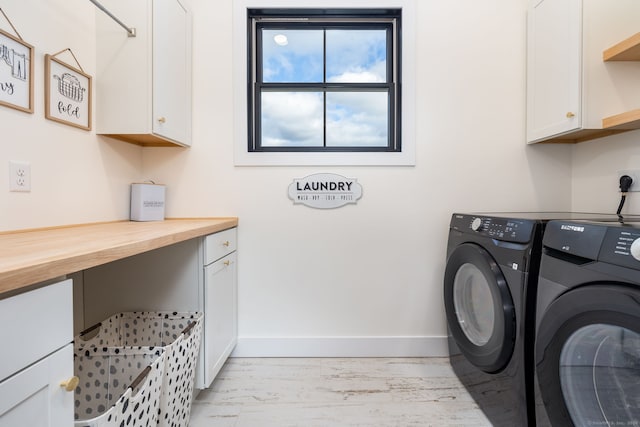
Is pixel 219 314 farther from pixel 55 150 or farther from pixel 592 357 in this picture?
pixel 592 357

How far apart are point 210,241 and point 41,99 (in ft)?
2.96

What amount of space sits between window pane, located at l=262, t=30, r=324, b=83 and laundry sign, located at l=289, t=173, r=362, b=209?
69 centimetres

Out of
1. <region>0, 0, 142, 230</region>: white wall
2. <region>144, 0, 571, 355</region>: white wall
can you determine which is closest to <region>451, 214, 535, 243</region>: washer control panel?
<region>144, 0, 571, 355</region>: white wall

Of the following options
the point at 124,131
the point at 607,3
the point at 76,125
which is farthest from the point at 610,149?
the point at 76,125

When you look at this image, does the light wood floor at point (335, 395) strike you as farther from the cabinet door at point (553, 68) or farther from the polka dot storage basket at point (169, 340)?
the cabinet door at point (553, 68)

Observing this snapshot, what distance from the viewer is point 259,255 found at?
196cm

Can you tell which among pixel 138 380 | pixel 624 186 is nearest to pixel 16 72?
pixel 138 380

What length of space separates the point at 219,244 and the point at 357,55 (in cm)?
154

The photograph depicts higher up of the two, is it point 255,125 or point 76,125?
point 255,125

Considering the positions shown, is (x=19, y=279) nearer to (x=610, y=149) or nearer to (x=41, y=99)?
(x=41, y=99)

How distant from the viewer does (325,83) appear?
205cm

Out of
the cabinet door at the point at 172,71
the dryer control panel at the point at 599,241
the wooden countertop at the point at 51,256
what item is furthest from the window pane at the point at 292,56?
the dryer control panel at the point at 599,241

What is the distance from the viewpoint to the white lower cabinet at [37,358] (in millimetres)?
541

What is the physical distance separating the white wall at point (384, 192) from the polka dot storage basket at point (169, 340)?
0.59 m
